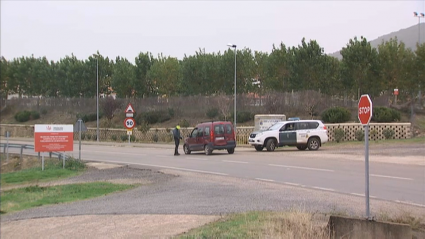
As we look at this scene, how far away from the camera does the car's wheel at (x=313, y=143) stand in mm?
28766

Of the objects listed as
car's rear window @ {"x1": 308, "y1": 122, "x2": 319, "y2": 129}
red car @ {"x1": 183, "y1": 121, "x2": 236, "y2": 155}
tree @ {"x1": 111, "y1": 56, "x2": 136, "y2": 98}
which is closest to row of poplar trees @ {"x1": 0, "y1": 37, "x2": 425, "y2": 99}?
tree @ {"x1": 111, "y1": 56, "x2": 136, "y2": 98}

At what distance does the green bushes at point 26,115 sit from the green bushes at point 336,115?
1638 inches

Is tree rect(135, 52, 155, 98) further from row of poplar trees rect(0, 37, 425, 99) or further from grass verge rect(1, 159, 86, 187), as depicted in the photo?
grass verge rect(1, 159, 86, 187)

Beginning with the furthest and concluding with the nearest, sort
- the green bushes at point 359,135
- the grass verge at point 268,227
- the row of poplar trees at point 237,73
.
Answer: the row of poplar trees at point 237,73 < the green bushes at point 359,135 < the grass verge at point 268,227

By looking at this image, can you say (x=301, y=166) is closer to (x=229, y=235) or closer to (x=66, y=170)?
(x=66, y=170)

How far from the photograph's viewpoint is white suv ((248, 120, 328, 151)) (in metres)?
28.6

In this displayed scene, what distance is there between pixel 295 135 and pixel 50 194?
16.7 meters

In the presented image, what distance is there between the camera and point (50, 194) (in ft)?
51.1

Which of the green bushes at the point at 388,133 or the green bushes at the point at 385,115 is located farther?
the green bushes at the point at 385,115

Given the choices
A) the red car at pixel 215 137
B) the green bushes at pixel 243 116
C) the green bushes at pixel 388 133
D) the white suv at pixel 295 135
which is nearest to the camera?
the red car at pixel 215 137

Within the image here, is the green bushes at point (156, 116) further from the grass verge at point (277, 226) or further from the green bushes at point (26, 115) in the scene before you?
the grass verge at point (277, 226)

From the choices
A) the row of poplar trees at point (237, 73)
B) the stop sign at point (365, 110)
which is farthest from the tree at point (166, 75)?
the stop sign at point (365, 110)

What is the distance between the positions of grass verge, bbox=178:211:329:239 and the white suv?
785 inches

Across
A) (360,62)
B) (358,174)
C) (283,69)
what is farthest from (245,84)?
(358,174)
